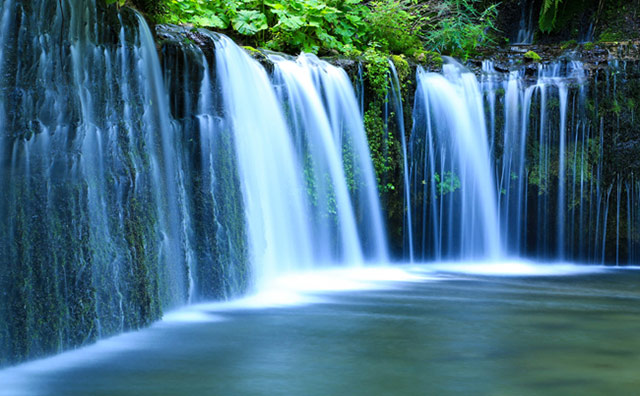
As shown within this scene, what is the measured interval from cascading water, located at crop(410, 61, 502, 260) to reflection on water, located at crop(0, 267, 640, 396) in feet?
11.5

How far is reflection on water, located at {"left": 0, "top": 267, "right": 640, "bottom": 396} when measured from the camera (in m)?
3.57

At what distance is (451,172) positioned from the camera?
392 inches

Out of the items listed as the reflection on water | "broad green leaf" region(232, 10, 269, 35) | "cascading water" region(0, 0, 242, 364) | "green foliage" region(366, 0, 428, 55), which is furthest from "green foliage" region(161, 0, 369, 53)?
the reflection on water

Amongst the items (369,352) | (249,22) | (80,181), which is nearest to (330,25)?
(249,22)

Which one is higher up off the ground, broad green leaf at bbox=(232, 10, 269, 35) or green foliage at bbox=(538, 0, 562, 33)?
green foliage at bbox=(538, 0, 562, 33)

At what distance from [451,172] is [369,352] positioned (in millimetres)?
6074

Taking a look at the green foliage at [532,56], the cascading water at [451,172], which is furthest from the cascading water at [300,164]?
the green foliage at [532,56]

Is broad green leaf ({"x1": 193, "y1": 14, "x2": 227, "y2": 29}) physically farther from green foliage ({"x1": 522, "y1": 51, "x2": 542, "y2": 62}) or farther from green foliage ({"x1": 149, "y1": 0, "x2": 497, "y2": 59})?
green foliage ({"x1": 522, "y1": 51, "x2": 542, "y2": 62})

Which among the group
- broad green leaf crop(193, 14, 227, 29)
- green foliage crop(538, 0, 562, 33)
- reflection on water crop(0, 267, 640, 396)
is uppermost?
green foliage crop(538, 0, 562, 33)

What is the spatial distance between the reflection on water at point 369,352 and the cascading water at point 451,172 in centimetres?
351

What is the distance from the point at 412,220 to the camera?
984cm

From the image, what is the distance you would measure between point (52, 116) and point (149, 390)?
1821mm

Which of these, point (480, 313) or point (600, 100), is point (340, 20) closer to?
point (600, 100)

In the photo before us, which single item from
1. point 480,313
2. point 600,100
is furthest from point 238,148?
point 600,100
